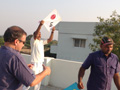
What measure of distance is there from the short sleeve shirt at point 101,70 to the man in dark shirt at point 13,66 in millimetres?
1257

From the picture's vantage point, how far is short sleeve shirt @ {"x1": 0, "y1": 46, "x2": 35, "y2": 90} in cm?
149

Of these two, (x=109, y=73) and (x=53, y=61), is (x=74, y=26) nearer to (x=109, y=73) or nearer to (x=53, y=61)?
(x=53, y=61)

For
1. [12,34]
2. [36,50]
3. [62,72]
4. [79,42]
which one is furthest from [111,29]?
[79,42]

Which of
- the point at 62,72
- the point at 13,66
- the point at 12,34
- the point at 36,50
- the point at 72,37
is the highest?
the point at 12,34

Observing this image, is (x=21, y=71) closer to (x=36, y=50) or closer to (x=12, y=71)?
(x=12, y=71)

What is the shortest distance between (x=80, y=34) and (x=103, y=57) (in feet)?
65.8

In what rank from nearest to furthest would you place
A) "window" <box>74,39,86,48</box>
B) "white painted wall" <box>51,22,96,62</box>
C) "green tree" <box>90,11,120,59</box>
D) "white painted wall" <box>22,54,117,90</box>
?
"white painted wall" <box>22,54,117,90</box> < "green tree" <box>90,11,120,59</box> < "white painted wall" <box>51,22,96,62</box> < "window" <box>74,39,86,48</box>

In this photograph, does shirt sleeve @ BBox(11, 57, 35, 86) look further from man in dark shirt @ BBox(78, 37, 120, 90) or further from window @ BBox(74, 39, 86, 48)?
window @ BBox(74, 39, 86, 48)

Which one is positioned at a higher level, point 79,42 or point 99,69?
point 99,69

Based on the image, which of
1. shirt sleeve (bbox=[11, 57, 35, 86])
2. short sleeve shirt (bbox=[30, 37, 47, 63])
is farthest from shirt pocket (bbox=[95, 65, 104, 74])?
short sleeve shirt (bbox=[30, 37, 47, 63])

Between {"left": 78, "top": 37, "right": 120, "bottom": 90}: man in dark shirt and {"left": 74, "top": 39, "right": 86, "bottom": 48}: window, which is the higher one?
{"left": 78, "top": 37, "right": 120, "bottom": 90}: man in dark shirt

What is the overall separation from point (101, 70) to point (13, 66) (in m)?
1.52

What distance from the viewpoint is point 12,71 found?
150 centimetres

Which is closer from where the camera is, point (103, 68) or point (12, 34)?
point (12, 34)
